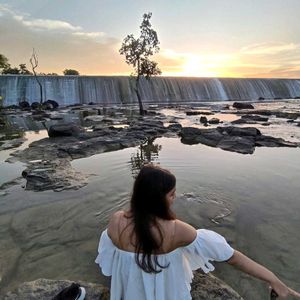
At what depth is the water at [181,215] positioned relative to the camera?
142 inches

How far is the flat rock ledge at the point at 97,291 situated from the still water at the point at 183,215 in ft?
2.42

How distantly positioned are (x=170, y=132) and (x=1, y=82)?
27327 millimetres

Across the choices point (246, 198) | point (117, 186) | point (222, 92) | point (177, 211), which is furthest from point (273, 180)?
point (222, 92)

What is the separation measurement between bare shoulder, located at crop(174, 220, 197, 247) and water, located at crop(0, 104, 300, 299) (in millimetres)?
1555

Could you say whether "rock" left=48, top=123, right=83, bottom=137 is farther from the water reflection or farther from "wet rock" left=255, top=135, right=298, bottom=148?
"wet rock" left=255, top=135, right=298, bottom=148

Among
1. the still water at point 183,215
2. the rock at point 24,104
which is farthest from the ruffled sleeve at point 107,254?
the rock at point 24,104

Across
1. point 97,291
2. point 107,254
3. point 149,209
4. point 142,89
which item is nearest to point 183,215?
point 97,291

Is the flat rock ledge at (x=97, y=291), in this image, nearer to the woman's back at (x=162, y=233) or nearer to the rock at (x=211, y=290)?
the rock at (x=211, y=290)

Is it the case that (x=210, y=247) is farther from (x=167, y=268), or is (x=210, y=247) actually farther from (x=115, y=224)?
(x=115, y=224)

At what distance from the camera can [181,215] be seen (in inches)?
196

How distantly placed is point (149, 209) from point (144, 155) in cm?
747

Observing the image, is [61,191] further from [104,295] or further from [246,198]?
[104,295]

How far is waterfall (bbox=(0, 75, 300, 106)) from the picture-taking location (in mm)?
35719

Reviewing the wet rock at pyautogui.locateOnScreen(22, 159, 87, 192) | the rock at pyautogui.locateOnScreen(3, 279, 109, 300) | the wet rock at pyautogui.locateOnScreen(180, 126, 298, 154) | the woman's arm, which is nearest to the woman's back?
the woman's arm
